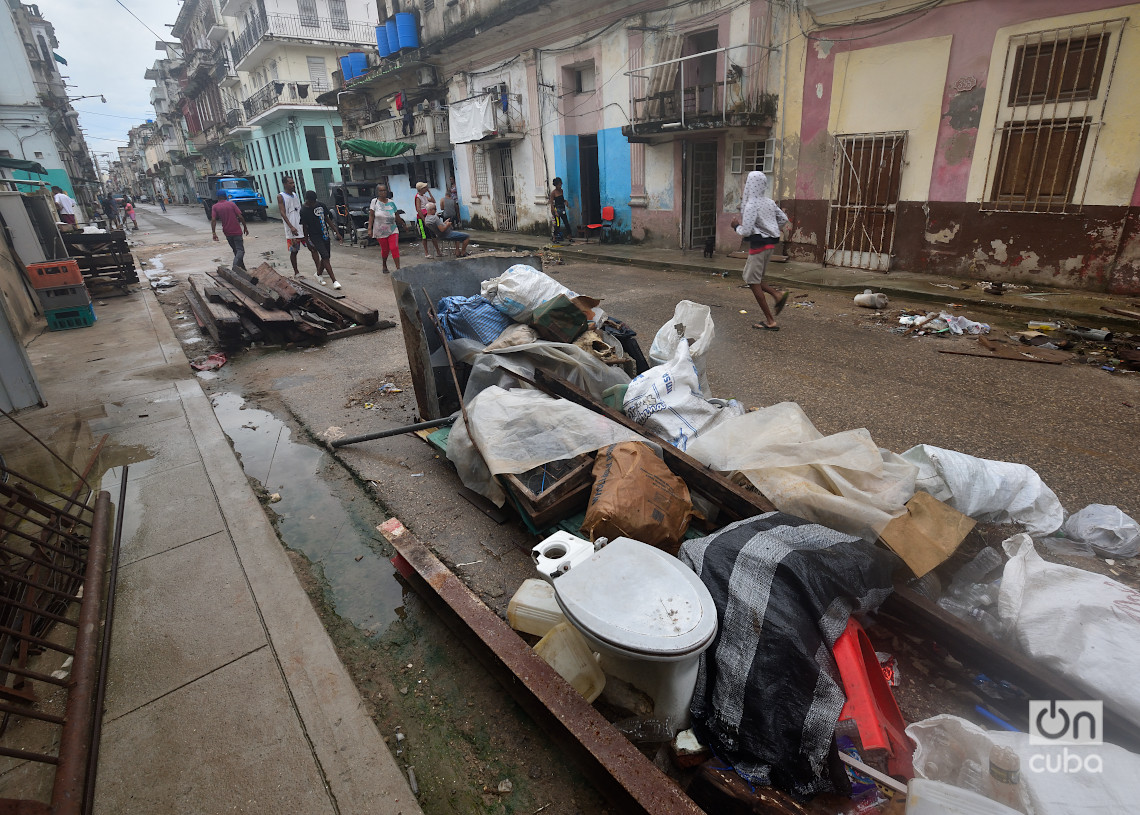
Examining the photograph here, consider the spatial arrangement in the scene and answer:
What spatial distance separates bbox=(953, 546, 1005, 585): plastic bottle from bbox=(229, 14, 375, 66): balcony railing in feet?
119

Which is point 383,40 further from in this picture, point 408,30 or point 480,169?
point 480,169

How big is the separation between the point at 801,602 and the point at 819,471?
92cm

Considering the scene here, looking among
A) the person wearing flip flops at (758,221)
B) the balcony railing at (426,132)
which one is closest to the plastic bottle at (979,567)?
the person wearing flip flops at (758,221)

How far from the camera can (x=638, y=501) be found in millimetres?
2576

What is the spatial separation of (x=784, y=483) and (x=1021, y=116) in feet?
27.3

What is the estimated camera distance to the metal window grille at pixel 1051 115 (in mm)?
6957

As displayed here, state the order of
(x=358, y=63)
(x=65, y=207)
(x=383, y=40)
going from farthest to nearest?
(x=358, y=63) < (x=383, y=40) < (x=65, y=207)

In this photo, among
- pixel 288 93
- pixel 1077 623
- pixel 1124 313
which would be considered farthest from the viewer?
pixel 288 93

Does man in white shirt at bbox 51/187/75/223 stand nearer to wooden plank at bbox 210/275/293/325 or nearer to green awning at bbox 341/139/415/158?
green awning at bbox 341/139/415/158

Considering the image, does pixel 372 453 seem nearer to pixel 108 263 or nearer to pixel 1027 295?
pixel 1027 295

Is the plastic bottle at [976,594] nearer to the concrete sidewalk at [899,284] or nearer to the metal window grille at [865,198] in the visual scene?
the concrete sidewalk at [899,284]

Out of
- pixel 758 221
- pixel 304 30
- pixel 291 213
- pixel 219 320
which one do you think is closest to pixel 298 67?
pixel 304 30

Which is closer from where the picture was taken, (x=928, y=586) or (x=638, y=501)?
(x=928, y=586)

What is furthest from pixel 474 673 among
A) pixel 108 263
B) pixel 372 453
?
pixel 108 263
